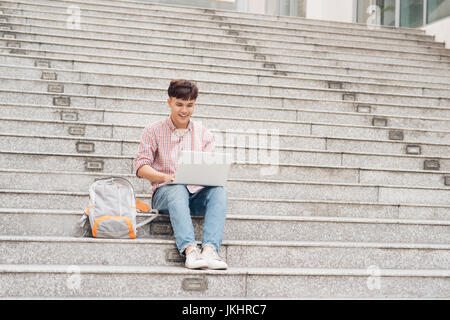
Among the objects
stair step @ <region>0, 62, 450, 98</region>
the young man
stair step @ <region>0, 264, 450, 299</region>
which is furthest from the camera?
stair step @ <region>0, 62, 450, 98</region>

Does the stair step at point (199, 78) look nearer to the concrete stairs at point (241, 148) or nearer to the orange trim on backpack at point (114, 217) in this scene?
the concrete stairs at point (241, 148)

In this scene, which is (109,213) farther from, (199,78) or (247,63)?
(247,63)

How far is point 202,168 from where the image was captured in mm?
3258

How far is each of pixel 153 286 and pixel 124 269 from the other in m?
0.19

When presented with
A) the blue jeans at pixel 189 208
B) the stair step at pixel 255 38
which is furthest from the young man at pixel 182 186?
the stair step at pixel 255 38

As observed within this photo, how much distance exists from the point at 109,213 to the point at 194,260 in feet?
2.04

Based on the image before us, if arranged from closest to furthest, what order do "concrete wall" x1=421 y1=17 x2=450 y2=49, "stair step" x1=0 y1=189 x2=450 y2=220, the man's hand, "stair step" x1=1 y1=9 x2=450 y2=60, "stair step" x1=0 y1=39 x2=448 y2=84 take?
the man's hand → "stair step" x1=0 y1=189 x2=450 y2=220 → "stair step" x1=0 y1=39 x2=448 y2=84 → "stair step" x1=1 y1=9 x2=450 y2=60 → "concrete wall" x1=421 y1=17 x2=450 y2=49

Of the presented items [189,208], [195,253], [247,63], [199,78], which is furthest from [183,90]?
[247,63]

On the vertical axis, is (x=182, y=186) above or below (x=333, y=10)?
below

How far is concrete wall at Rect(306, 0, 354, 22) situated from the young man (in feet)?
33.2

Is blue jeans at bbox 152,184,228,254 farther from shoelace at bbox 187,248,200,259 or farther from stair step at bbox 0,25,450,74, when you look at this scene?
stair step at bbox 0,25,450,74

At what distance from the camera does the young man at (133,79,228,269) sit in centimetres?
313

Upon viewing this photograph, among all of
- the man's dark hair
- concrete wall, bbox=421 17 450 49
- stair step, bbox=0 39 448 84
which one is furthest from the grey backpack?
concrete wall, bbox=421 17 450 49
